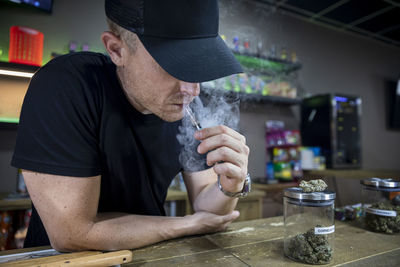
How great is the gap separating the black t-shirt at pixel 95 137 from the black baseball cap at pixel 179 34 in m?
0.33

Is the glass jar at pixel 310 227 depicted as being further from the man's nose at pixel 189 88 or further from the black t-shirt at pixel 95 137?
the black t-shirt at pixel 95 137

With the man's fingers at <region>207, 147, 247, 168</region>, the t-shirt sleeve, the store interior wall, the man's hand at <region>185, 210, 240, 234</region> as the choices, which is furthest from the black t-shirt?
the store interior wall

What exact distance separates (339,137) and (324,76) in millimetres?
1393

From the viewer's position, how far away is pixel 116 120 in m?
1.11

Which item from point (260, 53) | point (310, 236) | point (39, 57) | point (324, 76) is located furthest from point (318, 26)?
point (310, 236)

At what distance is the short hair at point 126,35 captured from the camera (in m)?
0.93

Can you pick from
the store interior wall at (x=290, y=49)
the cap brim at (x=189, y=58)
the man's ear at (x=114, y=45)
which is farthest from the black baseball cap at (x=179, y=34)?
the store interior wall at (x=290, y=49)

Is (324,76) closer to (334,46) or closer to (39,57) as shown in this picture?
(334,46)

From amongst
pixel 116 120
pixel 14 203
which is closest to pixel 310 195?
pixel 116 120

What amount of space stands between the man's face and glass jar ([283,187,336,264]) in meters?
0.52

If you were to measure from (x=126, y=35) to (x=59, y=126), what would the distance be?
0.42 m

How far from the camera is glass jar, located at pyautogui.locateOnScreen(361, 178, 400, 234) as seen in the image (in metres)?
1.06

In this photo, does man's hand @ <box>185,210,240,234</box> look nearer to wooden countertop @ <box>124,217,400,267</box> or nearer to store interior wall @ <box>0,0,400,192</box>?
wooden countertop @ <box>124,217,400,267</box>

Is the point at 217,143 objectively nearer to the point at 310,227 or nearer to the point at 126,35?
the point at 310,227
